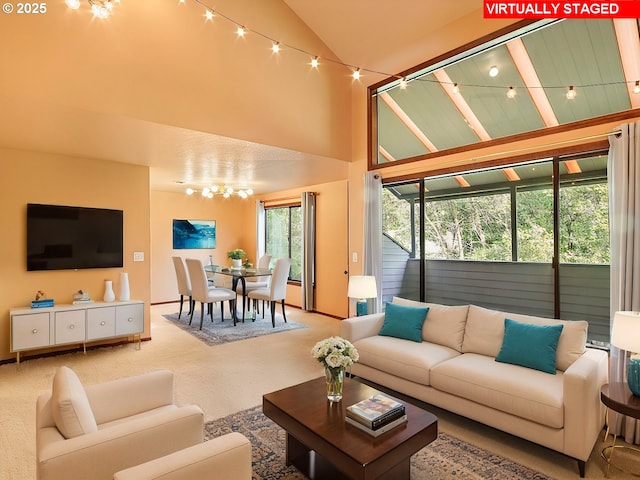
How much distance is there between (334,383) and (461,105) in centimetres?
333

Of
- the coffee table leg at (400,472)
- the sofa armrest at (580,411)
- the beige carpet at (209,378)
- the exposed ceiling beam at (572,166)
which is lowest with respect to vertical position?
the beige carpet at (209,378)

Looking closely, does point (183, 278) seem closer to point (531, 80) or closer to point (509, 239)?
point (509, 239)

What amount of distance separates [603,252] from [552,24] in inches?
83.4

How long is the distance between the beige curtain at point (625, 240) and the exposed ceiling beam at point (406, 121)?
5.93ft

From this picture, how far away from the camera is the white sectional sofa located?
2.24m

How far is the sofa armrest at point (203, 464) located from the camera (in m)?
1.35

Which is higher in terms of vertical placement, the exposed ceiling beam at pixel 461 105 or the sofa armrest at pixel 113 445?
the exposed ceiling beam at pixel 461 105

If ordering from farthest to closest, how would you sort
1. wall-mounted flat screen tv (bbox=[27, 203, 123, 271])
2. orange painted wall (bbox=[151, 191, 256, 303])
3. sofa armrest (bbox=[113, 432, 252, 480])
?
orange painted wall (bbox=[151, 191, 256, 303]), wall-mounted flat screen tv (bbox=[27, 203, 123, 271]), sofa armrest (bbox=[113, 432, 252, 480])

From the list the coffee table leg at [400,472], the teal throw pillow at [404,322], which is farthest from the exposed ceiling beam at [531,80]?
the coffee table leg at [400,472]

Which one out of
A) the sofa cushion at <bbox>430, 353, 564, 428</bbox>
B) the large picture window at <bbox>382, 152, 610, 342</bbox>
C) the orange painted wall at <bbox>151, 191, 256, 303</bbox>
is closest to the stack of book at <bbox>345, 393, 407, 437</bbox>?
the sofa cushion at <bbox>430, 353, 564, 428</bbox>

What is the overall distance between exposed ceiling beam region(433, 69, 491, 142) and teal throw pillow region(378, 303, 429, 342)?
6.43ft

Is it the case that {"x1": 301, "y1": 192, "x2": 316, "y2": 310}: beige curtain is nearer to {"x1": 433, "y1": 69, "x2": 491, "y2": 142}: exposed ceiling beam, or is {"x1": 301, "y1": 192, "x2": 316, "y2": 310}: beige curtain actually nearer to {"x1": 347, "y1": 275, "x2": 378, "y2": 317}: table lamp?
{"x1": 347, "y1": 275, "x2": 378, "y2": 317}: table lamp

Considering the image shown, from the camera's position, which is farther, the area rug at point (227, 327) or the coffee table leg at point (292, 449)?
the area rug at point (227, 327)

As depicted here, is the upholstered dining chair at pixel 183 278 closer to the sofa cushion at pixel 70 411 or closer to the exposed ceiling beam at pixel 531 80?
the sofa cushion at pixel 70 411
